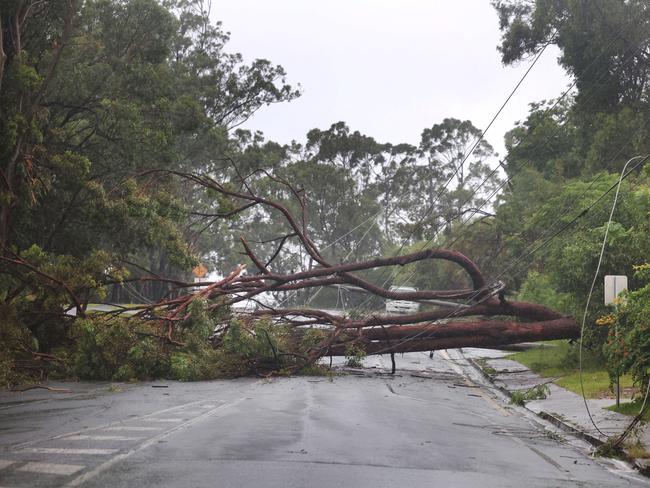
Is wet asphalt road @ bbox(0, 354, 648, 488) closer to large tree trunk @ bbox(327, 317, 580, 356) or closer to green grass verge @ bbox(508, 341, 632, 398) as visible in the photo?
green grass verge @ bbox(508, 341, 632, 398)

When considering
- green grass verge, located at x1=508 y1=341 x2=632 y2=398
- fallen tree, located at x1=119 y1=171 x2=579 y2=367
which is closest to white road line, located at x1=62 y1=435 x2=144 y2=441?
green grass verge, located at x1=508 y1=341 x2=632 y2=398

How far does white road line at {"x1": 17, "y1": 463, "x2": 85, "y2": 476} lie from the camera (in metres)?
7.53

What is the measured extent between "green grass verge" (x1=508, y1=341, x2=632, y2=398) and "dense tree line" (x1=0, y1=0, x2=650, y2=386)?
0.98 metres

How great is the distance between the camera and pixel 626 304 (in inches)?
522

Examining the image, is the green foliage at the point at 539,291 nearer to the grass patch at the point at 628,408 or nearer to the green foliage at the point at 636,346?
the grass patch at the point at 628,408

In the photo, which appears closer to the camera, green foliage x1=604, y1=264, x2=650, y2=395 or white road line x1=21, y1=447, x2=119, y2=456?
white road line x1=21, y1=447, x2=119, y2=456

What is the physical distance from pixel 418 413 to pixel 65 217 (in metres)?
14.3

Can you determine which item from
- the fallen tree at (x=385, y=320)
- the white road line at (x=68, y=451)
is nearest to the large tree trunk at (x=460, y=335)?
the fallen tree at (x=385, y=320)

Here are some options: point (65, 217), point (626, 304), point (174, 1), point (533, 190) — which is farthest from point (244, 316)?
point (174, 1)

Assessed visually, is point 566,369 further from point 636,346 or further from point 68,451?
point 68,451

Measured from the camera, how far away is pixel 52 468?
7.71m

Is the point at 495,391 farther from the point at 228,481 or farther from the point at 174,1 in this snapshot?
the point at 174,1

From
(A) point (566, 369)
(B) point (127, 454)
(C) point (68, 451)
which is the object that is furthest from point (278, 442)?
(A) point (566, 369)

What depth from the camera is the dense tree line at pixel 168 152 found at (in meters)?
19.5
